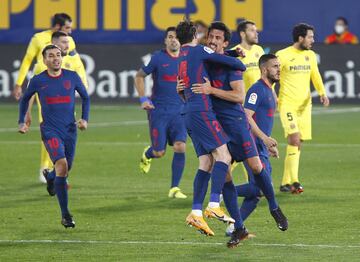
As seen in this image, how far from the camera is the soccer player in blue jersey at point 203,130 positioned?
12867 millimetres

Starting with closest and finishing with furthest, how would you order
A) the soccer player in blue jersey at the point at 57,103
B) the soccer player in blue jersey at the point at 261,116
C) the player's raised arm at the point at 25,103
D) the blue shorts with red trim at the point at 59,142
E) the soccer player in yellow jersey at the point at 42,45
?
the soccer player in blue jersey at the point at 261,116
the blue shorts with red trim at the point at 59,142
the soccer player in blue jersey at the point at 57,103
the player's raised arm at the point at 25,103
the soccer player in yellow jersey at the point at 42,45

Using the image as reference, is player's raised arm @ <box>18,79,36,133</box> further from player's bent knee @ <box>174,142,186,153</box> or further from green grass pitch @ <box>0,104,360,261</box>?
player's bent knee @ <box>174,142,186,153</box>

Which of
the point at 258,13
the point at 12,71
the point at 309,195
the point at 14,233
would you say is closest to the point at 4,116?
the point at 12,71

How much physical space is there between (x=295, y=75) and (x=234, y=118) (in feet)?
17.6

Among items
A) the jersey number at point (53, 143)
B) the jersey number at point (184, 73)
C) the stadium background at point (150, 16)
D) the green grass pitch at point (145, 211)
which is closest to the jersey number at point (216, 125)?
the jersey number at point (184, 73)

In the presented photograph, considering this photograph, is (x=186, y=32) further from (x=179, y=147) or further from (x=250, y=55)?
(x=250, y=55)

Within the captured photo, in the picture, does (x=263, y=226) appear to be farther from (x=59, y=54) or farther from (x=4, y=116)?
(x=4, y=116)

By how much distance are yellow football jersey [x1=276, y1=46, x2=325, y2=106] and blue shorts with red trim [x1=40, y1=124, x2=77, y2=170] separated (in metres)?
4.08

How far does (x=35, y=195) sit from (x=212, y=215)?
5279 mm

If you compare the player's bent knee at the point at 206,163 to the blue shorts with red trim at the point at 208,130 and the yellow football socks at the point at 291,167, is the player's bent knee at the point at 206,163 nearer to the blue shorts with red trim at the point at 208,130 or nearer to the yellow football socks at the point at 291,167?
the blue shorts with red trim at the point at 208,130

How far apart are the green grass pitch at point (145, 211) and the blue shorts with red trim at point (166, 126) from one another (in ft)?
2.35

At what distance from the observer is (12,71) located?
108ft

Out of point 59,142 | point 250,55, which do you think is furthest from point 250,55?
point 59,142

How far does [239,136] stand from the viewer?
516 inches
